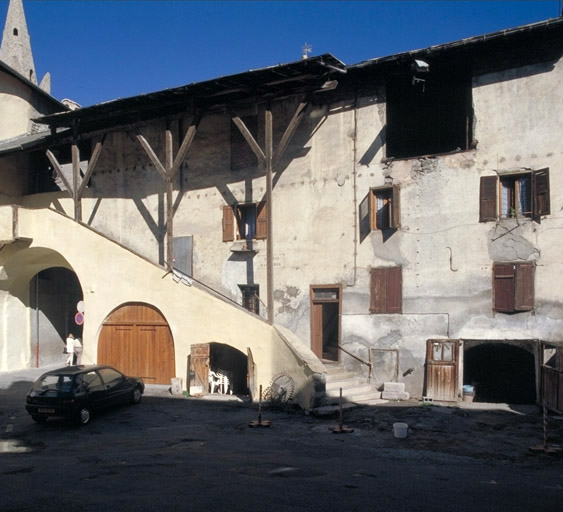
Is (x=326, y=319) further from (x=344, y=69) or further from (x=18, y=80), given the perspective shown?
(x=18, y=80)

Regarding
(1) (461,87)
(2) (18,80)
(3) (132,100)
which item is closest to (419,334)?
(1) (461,87)

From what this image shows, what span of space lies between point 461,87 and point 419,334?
24.3 ft

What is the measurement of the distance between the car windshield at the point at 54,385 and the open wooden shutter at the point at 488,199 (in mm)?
11701

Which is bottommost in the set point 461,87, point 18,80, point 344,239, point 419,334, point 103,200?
point 419,334

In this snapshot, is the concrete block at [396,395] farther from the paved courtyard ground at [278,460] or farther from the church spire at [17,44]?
the church spire at [17,44]

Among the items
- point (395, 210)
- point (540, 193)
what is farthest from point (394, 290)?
point (540, 193)

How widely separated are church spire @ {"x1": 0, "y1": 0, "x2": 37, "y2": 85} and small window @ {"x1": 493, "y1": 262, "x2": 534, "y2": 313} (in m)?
33.2

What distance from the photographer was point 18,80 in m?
25.2

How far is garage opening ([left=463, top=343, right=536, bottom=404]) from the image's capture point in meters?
17.5

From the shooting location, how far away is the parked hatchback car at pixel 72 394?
13.0 meters

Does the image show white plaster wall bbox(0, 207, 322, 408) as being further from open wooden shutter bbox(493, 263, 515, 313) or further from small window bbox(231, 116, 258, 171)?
open wooden shutter bbox(493, 263, 515, 313)

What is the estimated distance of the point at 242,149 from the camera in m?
19.4

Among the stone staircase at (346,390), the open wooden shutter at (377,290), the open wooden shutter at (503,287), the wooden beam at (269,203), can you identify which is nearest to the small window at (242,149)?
the wooden beam at (269,203)

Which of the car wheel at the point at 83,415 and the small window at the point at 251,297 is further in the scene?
the small window at the point at 251,297
